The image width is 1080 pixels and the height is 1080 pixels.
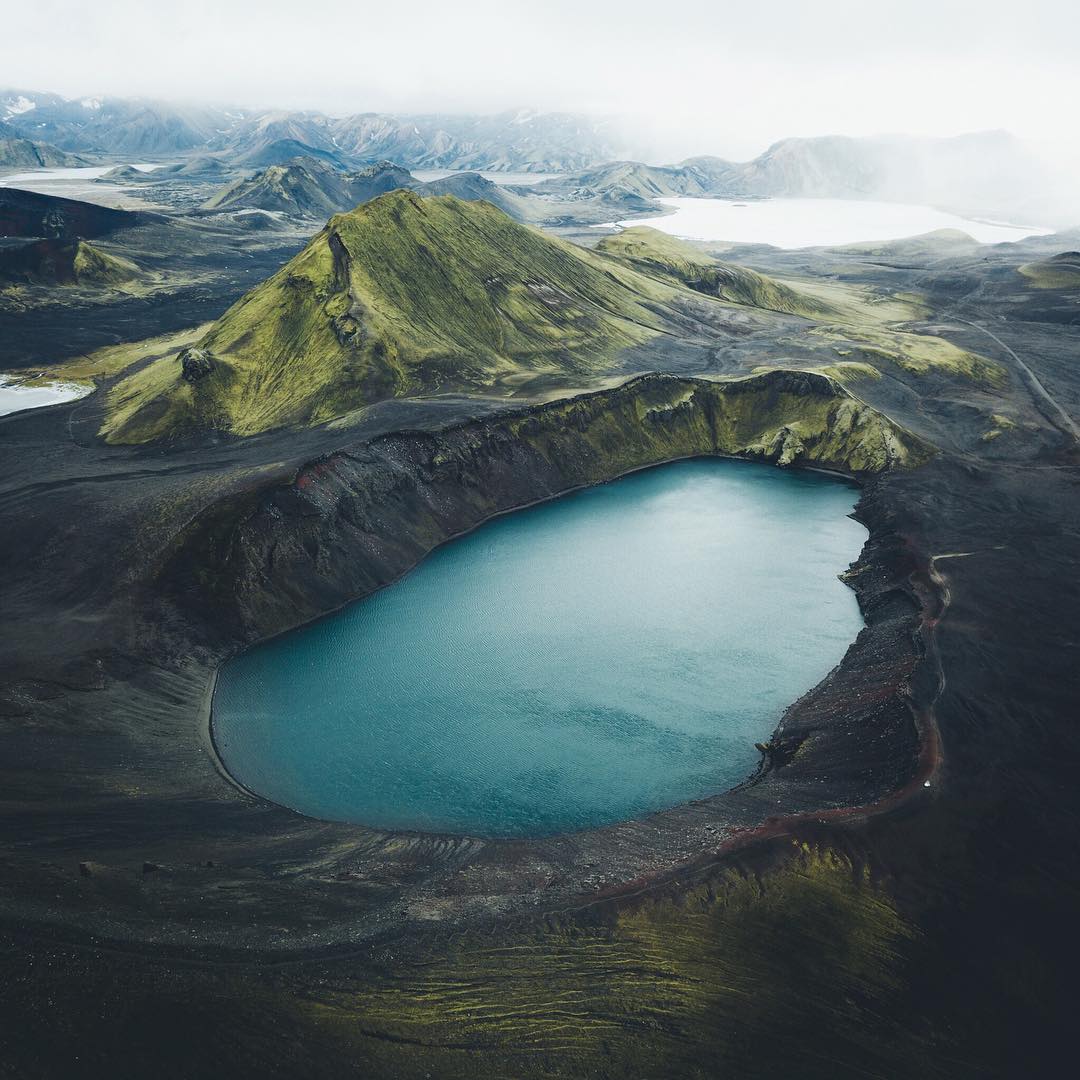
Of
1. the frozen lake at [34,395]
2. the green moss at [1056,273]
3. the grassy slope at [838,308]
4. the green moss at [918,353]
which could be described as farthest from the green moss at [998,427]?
the frozen lake at [34,395]

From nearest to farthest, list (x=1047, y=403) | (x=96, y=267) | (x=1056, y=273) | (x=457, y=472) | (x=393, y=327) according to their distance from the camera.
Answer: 1. (x=457, y=472)
2. (x=393, y=327)
3. (x=1047, y=403)
4. (x=96, y=267)
5. (x=1056, y=273)

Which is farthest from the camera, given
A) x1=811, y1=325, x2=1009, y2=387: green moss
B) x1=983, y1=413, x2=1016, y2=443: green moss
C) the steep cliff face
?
x1=811, y1=325, x2=1009, y2=387: green moss

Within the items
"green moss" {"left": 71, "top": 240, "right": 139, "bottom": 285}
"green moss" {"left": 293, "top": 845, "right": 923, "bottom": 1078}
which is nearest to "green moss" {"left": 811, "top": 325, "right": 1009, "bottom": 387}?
"green moss" {"left": 293, "top": 845, "right": 923, "bottom": 1078}

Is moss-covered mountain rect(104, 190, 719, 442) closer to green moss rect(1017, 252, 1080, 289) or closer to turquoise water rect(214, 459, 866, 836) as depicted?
turquoise water rect(214, 459, 866, 836)

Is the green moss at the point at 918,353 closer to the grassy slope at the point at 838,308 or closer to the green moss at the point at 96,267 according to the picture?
the grassy slope at the point at 838,308

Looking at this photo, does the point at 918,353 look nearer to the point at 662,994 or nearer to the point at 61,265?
the point at 662,994

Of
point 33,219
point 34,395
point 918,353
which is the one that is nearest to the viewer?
point 34,395

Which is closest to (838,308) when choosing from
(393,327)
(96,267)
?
(393,327)
